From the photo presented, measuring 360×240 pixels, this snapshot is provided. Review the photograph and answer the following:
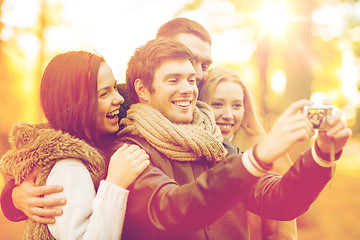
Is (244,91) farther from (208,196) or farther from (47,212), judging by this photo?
(47,212)

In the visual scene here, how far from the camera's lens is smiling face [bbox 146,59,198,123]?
2.59m

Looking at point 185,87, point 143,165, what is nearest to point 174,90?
point 185,87

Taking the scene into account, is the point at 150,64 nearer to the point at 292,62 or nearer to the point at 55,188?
the point at 55,188

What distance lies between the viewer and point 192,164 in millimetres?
2555

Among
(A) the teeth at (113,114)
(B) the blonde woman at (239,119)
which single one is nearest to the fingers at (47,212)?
(A) the teeth at (113,114)

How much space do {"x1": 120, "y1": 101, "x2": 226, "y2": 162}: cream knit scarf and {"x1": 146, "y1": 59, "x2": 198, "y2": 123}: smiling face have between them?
0.35 feet

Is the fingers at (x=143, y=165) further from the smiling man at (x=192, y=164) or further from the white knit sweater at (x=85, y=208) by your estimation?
the white knit sweater at (x=85, y=208)

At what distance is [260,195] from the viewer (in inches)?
99.1

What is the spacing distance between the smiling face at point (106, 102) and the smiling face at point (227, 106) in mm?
1003

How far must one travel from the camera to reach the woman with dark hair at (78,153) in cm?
221

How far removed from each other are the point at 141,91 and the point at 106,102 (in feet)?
0.91

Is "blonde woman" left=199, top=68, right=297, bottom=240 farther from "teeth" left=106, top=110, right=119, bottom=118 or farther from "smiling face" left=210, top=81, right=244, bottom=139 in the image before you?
"teeth" left=106, top=110, right=119, bottom=118

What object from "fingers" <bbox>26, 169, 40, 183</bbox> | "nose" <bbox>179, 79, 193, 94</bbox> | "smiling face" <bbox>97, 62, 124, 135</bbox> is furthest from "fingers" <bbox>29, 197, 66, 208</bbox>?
"nose" <bbox>179, 79, 193, 94</bbox>

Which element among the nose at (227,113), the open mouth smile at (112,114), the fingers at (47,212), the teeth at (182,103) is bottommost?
the fingers at (47,212)
